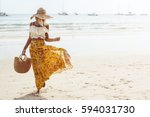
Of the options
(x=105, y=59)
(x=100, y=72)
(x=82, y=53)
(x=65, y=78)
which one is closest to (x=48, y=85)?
(x=65, y=78)

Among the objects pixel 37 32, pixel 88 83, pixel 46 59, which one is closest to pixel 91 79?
pixel 88 83

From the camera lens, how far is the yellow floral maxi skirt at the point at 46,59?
6.32 m

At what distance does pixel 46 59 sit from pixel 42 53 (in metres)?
0.12

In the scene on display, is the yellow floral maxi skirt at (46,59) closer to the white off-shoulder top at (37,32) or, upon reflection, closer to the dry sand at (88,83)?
the white off-shoulder top at (37,32)

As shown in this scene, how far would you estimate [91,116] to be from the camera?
5.24 metres

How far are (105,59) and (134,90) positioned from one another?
369 cm

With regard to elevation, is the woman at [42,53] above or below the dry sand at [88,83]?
above

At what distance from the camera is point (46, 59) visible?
6359 mm

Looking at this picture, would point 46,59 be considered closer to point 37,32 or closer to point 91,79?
point 37,32

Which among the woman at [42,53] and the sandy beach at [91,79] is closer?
the woman at [42,53]

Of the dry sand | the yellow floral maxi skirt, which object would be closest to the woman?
the yellow floral maxi skirt

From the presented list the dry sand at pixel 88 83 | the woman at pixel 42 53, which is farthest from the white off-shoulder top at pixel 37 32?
the dry sand at pixel 88 83

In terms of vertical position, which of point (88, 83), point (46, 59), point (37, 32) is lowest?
point (88, 83)

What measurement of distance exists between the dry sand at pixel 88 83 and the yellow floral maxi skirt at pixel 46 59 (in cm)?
45
